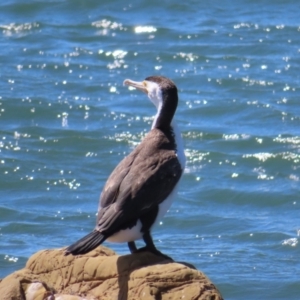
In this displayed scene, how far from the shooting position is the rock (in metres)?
7.43

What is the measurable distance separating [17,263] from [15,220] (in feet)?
6.30

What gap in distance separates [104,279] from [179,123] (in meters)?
8.75

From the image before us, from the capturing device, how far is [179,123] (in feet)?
53.8

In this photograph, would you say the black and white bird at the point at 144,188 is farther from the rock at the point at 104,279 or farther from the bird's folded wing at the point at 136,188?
the rock at the point at 104,279

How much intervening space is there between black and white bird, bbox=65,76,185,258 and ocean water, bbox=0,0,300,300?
2.82 m

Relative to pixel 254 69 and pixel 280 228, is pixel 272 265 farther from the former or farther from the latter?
pixel 254 69

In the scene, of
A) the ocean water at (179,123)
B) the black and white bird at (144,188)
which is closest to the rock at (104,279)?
the black and white bird at (144,188)

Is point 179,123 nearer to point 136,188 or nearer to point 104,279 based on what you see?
→ point 136,188

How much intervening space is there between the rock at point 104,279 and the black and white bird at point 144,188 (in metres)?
0.22

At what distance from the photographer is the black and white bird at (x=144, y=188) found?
7711mm

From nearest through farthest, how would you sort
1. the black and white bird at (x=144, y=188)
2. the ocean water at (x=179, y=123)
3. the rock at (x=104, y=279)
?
the rock at (x=104, y=279) → the black and white bird at (x=144, y=188) → the ocean water at (x=179, y=123)

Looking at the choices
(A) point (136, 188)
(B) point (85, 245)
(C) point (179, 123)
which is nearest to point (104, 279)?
(B) point (85, 245)

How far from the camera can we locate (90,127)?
53.5 ft

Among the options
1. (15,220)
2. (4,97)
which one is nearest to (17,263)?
(15,220)
